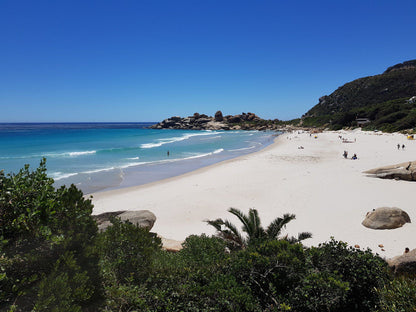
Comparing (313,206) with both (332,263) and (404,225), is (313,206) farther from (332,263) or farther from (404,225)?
(332,263)

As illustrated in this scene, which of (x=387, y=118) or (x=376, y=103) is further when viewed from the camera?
(x=376, y=103)

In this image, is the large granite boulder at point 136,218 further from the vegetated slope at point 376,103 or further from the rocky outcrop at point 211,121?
the rocky outcrop at point 211,121

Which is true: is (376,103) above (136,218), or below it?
above

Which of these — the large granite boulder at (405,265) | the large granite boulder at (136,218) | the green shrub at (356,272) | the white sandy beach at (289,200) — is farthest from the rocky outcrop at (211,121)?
the green shrub at (356,272)

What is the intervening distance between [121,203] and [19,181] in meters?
11.2

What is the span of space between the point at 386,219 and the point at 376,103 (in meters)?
104

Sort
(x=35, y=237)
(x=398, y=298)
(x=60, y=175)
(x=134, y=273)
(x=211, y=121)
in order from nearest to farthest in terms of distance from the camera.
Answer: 1. (x=35, y=237)
2. (x=398, y=298)
3. (x=134, y=273)
4. (x=60, y=175)
5. (x=211, y=121)

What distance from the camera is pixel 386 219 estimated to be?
9.27 m

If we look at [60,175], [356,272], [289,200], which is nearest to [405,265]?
[356,272]

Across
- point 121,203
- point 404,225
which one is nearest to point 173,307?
point 404,225

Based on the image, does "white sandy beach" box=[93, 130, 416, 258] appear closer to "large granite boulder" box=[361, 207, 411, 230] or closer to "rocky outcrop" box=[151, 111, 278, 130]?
"large granite boulder" box=[361, 207, 411, 230]

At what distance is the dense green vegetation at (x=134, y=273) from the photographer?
310 cm

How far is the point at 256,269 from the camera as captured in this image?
16.3ft

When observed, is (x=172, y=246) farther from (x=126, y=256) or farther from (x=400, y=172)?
(x=400, y=172)
